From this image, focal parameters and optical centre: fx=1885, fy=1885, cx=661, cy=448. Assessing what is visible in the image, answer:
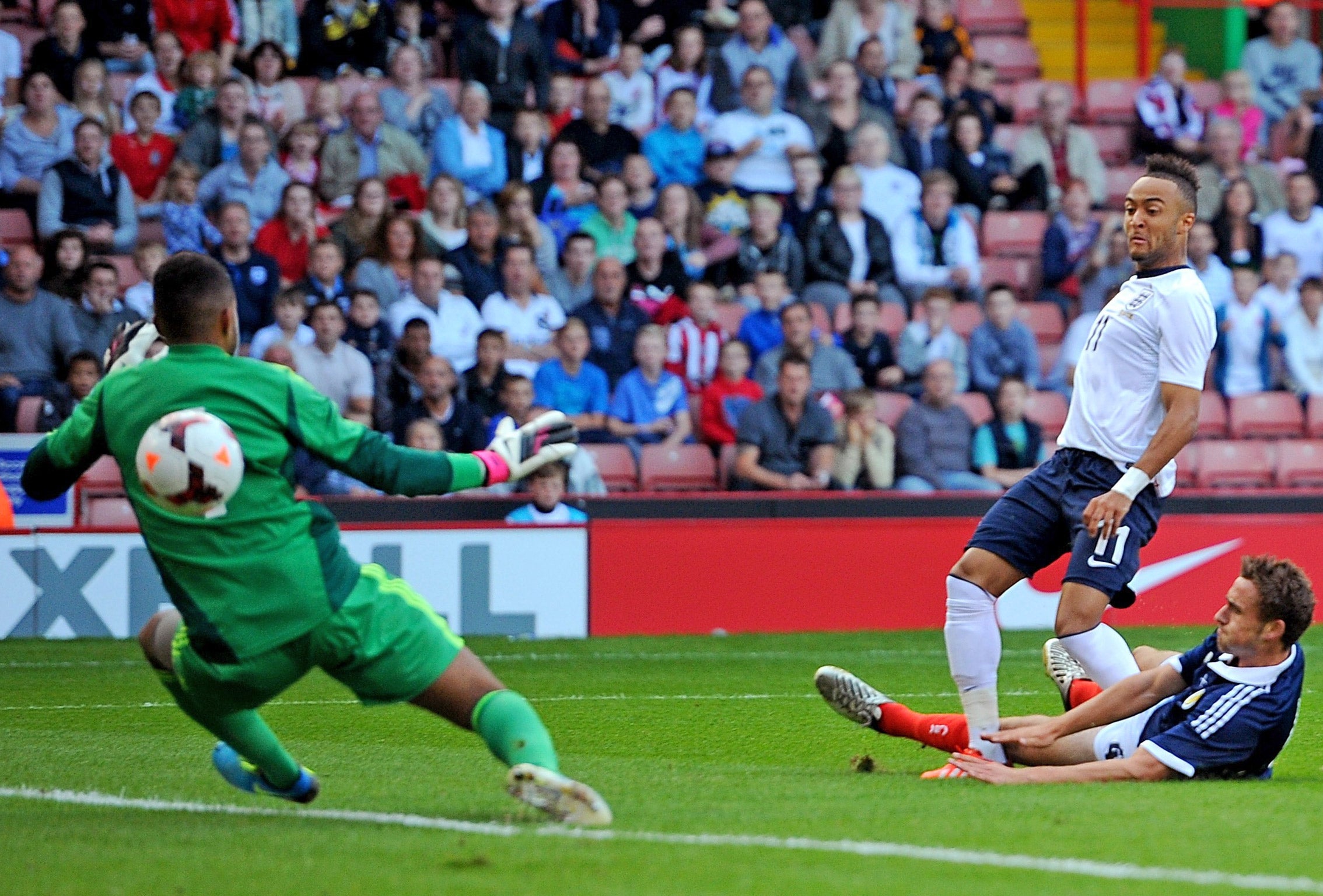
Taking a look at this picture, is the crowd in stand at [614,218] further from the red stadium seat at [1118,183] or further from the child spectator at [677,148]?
the red stadium seat at [1118,183]

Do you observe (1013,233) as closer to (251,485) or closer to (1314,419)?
(1314,419)

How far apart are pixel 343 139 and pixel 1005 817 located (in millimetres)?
10493

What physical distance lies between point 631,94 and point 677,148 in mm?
712

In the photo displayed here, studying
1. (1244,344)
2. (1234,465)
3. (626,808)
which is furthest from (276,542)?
(1244,344)

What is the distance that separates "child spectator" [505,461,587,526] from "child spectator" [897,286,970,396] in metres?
3.30

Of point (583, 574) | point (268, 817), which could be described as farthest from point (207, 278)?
point (583, 574)

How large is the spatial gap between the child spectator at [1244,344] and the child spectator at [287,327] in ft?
23.7

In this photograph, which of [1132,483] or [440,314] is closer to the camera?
[1132,483]

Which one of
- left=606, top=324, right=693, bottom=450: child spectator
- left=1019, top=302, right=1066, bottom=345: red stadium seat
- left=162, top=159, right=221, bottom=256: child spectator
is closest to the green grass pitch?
left=606, top=324, right=693, bottom=450: child spectator

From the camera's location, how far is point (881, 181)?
15.6m

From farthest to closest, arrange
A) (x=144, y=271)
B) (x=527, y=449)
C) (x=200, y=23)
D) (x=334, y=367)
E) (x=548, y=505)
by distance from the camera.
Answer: (x=200, y=23), (x=144, y=271), (x=334, y=367), (x=548, y=505), (x=527, y=449)

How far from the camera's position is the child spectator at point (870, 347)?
14242 mm

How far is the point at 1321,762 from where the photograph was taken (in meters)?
6.48

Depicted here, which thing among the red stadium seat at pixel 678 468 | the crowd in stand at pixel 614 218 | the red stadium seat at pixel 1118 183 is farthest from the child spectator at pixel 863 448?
the red stadium seat at pixel 1118 183
